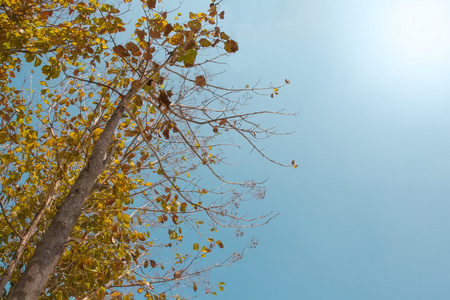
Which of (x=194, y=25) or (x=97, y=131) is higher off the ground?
(x=97, y=131)

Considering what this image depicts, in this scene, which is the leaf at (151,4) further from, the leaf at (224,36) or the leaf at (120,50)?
the leaf at (224,36)

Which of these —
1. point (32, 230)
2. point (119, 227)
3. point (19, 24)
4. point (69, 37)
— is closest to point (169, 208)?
point (119, 227)

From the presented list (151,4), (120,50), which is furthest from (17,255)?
(151,4)

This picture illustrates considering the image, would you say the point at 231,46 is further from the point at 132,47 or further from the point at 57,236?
the point at 57,236

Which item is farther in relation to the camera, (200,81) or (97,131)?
(97,131)

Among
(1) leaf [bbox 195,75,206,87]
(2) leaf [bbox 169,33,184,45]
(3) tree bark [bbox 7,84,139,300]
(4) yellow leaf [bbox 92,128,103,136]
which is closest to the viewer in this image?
(3) tree bark [bbox 7,84,139,300]

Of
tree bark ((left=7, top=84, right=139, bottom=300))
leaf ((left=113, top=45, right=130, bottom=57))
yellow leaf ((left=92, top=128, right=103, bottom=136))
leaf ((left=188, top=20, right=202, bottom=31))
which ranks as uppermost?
yellow leaf ((left=92, top=128, right=103, bottom=136))

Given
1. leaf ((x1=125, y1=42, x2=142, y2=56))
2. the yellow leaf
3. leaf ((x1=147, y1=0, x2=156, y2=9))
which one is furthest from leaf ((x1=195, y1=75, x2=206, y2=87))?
the yellow leaf

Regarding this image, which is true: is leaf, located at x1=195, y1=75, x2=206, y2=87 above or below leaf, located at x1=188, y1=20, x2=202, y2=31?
below

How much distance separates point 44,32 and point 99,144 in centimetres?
168

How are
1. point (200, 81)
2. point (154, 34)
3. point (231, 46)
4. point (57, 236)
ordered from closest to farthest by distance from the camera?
point (154, 34) < point (57, 236) < point (200, 81) < point (231, 46)

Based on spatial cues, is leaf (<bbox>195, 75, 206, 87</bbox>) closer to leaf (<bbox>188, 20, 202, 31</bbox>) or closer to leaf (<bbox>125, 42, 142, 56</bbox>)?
leaf (<bbox>188, 20, 202, 31</bbox>)

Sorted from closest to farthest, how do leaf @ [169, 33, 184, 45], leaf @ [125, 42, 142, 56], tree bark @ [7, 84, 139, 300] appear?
tree bark @ [7, 84, 139, 300] < leaf @ [125, 42, 142, 56] < leaf @ [169, 33, 184, 45]

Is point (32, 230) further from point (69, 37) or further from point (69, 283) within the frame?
point (69, 37)
